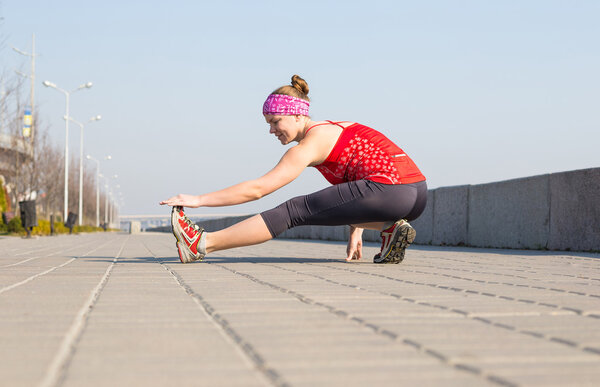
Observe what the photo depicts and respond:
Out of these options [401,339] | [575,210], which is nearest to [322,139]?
[401,339]

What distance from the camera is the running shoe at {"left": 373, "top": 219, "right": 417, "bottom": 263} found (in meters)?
5.45

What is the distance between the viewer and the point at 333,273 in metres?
4.92

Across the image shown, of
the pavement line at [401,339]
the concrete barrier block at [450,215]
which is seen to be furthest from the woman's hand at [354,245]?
the concrete barrier block at [450,215]

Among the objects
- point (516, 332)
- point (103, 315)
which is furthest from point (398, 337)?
point (103, 315)

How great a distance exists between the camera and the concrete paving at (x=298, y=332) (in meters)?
1.73

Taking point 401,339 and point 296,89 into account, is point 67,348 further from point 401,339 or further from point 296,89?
point 296,89

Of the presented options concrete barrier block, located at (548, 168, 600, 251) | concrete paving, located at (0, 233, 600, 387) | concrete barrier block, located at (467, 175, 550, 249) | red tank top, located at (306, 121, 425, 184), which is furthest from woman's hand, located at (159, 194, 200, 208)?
concrete barrier block, located at (467, 175, 550, 249)

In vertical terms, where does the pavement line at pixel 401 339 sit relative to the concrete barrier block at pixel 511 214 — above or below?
below

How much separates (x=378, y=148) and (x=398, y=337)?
3.41 m

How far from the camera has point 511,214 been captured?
436 inches

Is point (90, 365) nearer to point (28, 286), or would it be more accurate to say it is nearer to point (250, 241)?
point (28, 286)

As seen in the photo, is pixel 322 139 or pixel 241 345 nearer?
pixel 241 345

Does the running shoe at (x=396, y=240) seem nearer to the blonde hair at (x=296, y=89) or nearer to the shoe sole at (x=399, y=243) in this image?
the shoe sole at (x=399, y=243)

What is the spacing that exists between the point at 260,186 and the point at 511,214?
276 inches
